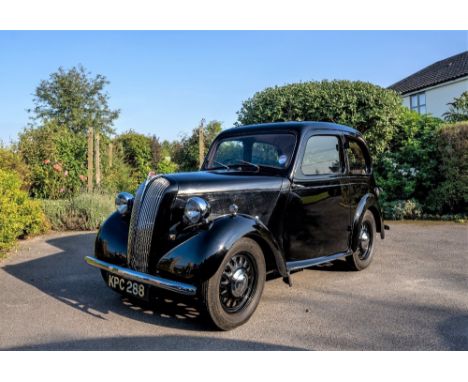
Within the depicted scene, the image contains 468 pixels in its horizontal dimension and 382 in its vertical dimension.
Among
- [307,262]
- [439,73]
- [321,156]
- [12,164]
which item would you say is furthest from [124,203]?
[439,73]

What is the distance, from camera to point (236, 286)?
3645 mm

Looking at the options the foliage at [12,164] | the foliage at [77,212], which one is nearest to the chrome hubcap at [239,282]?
the foliage at [77,212]

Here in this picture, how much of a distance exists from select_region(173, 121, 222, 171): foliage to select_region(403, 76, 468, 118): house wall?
17.2 m

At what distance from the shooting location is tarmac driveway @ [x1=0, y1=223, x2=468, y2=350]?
3271 millimetres

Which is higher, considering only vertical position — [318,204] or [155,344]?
[318,204]

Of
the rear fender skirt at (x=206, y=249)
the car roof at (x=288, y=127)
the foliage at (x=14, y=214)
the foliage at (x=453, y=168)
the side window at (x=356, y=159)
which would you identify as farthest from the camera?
the foliage at (x=453, y=168)

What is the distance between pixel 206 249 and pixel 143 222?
2.43 ft

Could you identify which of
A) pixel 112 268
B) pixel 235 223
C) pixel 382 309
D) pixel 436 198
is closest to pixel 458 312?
pixel 382 309

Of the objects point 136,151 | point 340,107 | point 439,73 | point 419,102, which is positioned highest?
point 439,73

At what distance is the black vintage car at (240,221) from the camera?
3482 mm

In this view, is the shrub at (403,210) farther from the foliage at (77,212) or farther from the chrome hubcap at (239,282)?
the chrome hubcap at (239,282)

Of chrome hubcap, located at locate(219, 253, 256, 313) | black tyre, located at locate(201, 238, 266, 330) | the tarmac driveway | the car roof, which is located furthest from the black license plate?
the car roof

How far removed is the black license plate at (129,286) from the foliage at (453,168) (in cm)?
865

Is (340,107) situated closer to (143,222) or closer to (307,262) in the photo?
(307,262)
